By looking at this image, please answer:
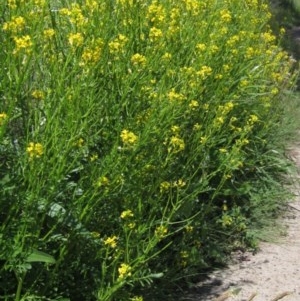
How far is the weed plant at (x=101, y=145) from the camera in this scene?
2.50 m

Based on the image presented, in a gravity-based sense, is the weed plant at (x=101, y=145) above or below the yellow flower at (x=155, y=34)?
below

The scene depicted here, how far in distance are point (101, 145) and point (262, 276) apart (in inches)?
56.6

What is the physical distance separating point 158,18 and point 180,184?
0.89m

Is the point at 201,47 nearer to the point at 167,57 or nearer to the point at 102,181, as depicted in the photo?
the point at 167,57

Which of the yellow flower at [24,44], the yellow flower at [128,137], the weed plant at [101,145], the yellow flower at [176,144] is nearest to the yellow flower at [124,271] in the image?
the weed plant at [101,145]

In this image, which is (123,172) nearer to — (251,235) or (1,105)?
(1,105)

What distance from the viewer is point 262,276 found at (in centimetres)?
407

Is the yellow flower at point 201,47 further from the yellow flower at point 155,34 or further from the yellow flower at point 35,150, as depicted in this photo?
the yellow flower at point 35,150

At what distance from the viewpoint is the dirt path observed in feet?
12.4

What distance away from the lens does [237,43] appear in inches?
178

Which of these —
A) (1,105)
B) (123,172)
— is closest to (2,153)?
(1,105)

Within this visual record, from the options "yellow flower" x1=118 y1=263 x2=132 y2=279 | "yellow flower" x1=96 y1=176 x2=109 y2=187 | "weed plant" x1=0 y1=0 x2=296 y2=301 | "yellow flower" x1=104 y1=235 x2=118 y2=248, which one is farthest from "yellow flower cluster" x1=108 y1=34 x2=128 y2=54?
"yellow flower" x1=118 y1=263 x2=132 y2=279

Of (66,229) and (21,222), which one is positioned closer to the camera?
(21,222)

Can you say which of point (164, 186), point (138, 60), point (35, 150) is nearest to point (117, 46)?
point (138, 60)
